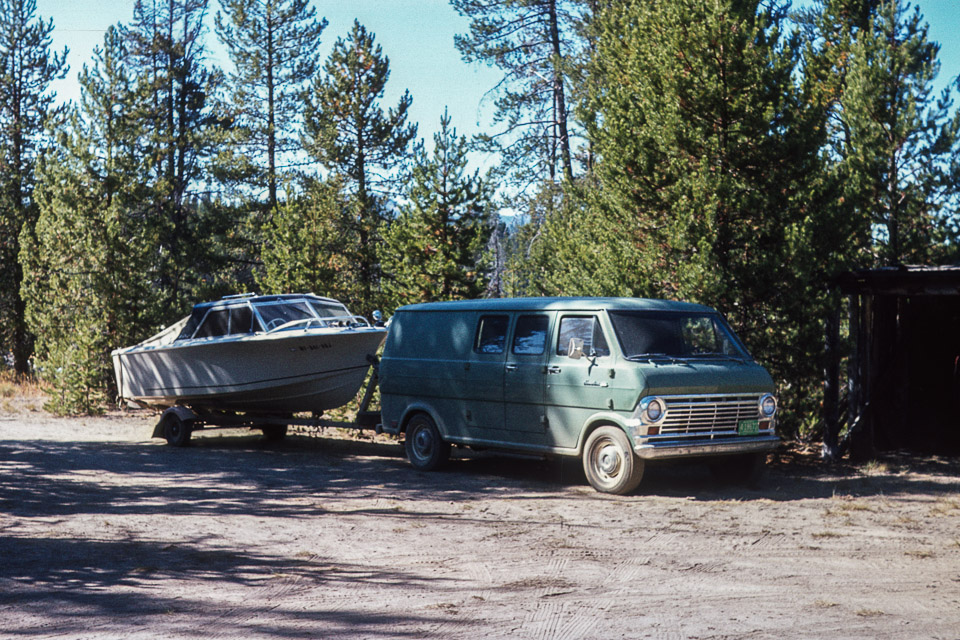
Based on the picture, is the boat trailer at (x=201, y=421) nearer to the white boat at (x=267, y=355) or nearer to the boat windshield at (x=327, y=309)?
the white boat at (x=267, y=355)

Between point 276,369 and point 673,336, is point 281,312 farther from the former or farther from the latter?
point 673,336

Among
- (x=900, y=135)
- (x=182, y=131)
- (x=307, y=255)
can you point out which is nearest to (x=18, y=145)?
(x=182, y=131)

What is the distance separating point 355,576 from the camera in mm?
7160

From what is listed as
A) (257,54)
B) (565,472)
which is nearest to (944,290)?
(565,472)

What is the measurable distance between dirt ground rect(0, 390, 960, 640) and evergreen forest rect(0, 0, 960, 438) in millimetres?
3602

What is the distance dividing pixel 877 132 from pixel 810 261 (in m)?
13.6

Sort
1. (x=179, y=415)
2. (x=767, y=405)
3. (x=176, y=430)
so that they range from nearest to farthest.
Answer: (x=767, y=405)
(x=179, y=415)
(x=176, y=430)

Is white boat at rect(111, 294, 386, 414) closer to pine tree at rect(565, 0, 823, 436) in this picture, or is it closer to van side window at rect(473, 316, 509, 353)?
van side window at rect(473, 316, 509, 353)

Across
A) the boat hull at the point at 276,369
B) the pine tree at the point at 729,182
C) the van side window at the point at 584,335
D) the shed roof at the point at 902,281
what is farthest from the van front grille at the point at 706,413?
the boat hull at the point at 276,369

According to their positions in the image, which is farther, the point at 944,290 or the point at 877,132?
the point at 877,132

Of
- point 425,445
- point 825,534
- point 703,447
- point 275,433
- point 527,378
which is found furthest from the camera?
point 275,433

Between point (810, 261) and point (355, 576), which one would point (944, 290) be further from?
point (355, 576)

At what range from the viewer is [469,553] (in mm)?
8023

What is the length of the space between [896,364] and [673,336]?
23.4ft
